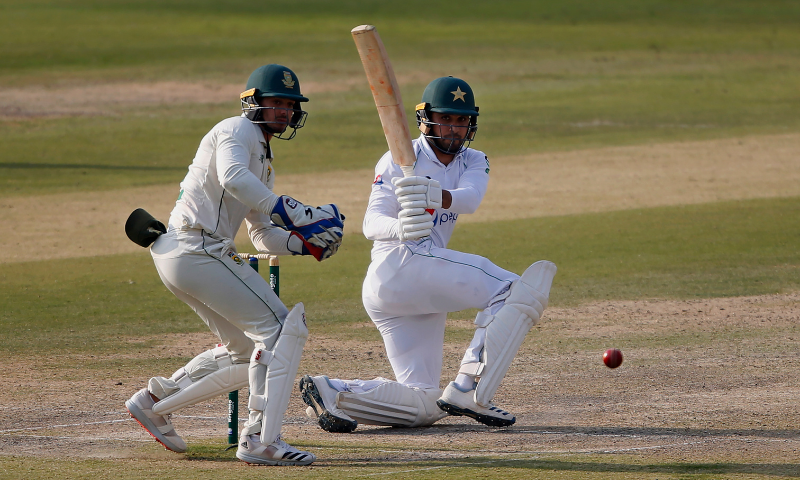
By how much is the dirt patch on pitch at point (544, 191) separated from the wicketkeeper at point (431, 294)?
6.89m

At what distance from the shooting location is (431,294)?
5.99 metres

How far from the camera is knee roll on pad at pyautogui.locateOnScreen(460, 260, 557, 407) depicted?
5.74 meters

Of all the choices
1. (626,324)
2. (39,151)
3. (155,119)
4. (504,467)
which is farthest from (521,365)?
(155,119)

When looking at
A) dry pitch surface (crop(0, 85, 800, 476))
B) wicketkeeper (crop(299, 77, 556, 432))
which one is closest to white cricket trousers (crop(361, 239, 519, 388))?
wicketkeeper (crop(299, 77, 556, 432))

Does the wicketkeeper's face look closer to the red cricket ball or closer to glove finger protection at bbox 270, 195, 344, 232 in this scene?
glove finger protection at bbox 270, 195, 344, 232

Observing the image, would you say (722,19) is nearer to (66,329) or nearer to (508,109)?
(508,109)

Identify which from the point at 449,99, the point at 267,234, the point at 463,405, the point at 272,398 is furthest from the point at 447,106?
the point at 272,398

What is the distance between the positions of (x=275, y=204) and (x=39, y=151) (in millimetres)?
15402

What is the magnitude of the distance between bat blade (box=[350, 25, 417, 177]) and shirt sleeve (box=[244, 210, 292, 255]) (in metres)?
0.78

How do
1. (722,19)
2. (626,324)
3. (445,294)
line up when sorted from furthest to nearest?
(722,19) < (626,324) < (445,294)

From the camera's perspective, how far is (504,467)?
4992 mm

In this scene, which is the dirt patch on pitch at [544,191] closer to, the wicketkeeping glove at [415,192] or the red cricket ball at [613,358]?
the red cricket ball at [613,358]

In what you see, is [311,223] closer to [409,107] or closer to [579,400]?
[579,400]

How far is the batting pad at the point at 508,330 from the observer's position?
5738 mm
